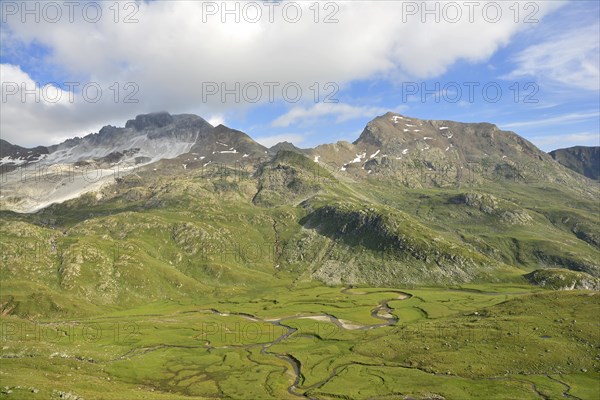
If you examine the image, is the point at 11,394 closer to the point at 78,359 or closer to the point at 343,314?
the point at 78,359

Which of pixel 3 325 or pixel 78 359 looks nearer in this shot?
pixel 78 359

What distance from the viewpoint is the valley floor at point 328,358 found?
319ft

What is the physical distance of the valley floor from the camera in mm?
97188

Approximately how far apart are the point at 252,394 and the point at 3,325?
102497 millimetres

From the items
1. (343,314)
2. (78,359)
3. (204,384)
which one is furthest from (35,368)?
(343,314)

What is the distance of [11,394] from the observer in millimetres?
62781

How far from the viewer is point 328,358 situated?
128125 millimetres

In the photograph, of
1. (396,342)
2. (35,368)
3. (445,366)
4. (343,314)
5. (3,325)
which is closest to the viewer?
(35,368)

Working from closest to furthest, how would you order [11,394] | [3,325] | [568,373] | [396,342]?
1. [11,394]
2. [568,373]
3. [396,342]
4. [3,325]

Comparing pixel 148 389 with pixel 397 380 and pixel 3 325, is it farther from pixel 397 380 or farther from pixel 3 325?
pixel 3 325

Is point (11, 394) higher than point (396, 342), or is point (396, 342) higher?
point (11, 394)

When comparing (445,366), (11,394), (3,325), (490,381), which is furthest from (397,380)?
(3,325)

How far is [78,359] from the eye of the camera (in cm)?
11538

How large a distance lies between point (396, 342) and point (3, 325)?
136m
